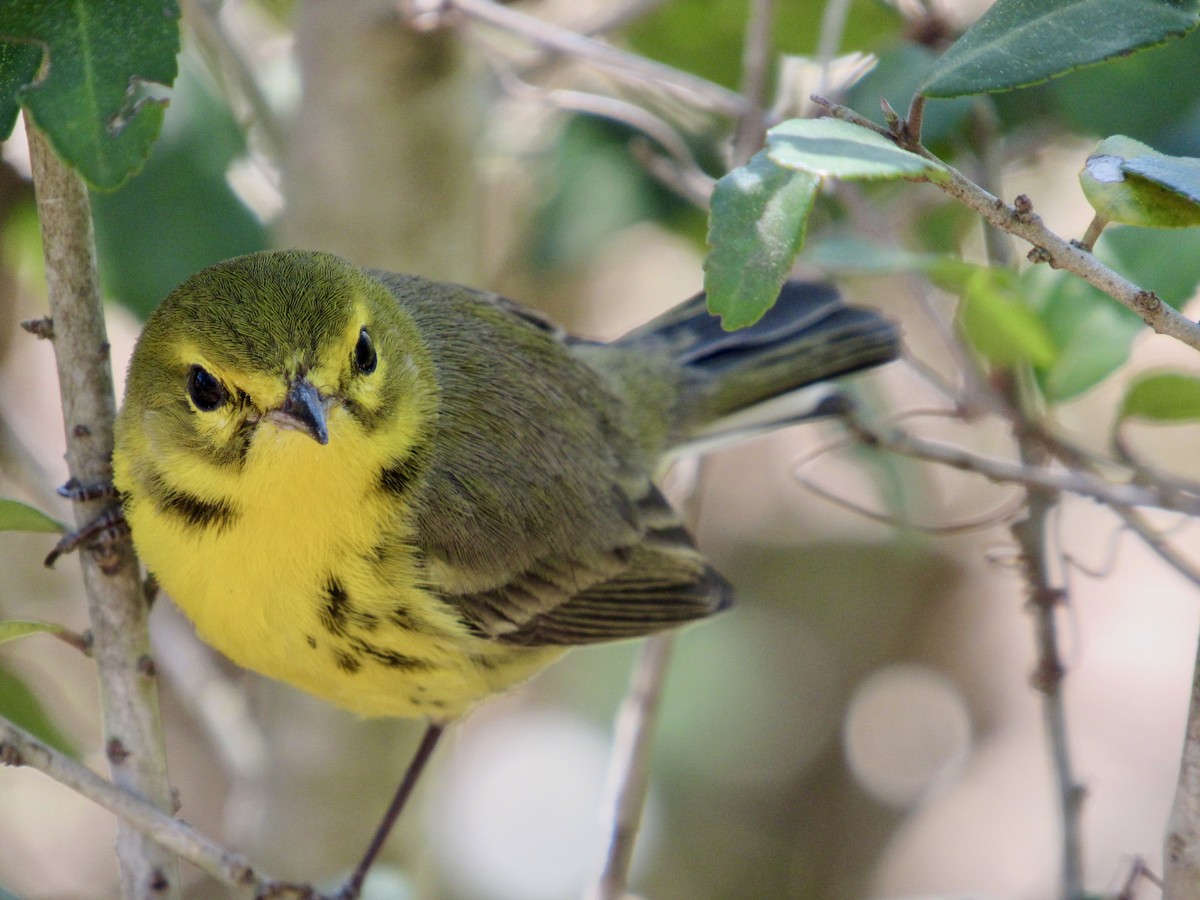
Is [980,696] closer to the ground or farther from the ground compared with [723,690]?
farther from the ground

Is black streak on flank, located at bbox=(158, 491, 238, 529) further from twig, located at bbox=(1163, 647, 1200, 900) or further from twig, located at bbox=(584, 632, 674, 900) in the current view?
twig, located at bbox=(1163, 647, 1200, 900)

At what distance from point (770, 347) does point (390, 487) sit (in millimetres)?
1510

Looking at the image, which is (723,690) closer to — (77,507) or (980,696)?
(980,696)

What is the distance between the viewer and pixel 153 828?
2057 millimetres

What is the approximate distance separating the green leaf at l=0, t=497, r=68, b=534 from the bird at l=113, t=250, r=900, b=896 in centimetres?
17

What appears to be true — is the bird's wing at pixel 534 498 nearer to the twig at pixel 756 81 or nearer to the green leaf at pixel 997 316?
the twig at pixel 756 81

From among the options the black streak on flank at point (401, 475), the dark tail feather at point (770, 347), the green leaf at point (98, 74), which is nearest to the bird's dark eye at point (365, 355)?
the black streak on flank at point (401, 475)

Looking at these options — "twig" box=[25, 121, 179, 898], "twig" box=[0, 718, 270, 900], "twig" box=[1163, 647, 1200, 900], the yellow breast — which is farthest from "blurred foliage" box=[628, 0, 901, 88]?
"twig" box=[0, 718, 270, 900]

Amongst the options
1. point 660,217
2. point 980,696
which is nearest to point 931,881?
point 980,696

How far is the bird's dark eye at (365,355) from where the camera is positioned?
7.89ft

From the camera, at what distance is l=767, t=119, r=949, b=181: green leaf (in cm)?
150

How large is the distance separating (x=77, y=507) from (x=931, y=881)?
3863 mm

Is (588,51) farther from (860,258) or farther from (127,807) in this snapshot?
(127,807)

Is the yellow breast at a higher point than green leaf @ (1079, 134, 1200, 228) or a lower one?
lower
